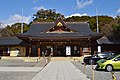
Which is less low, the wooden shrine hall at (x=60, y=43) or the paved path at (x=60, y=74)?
the wooden shrine hall at (x=60, y=43)

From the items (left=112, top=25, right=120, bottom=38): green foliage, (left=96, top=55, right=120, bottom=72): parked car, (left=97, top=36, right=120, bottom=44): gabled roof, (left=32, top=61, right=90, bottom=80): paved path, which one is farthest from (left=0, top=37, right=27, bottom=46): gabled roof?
Answer: (left=96, top=55, right=120, bottom=72): parked car

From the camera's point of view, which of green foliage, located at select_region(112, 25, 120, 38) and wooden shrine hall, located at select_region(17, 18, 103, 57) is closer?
wooden shrine hall, located at select_region(17, 18, 103, 57)

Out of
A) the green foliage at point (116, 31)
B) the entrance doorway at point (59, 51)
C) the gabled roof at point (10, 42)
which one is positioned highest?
the green foliage at point (116, 31)

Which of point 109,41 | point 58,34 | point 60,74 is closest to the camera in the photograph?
point 60,74

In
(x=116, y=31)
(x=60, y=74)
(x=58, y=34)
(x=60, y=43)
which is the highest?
(x=116, y=31)

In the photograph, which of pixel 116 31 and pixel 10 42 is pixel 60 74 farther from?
pixel 116 31

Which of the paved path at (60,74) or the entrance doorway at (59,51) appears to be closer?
the paved path at (60,74)

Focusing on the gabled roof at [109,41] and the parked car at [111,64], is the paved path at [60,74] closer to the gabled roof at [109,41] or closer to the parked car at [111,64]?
the parked car at [111,64]

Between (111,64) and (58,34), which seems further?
(58,34)

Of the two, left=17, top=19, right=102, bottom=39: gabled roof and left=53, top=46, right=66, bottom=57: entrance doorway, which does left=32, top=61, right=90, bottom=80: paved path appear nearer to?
left=17, top=19, right=102, bottom=39: gabled roof

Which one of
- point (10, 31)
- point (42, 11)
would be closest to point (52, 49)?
point (10, 31)

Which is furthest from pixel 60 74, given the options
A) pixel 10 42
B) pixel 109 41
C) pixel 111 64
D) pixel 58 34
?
pixel 10 42

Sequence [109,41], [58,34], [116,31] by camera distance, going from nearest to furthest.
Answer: [58,34]
[109,41]
[116,31]

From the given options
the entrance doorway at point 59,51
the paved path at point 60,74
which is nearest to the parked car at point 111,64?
the paved path at point 60,74
